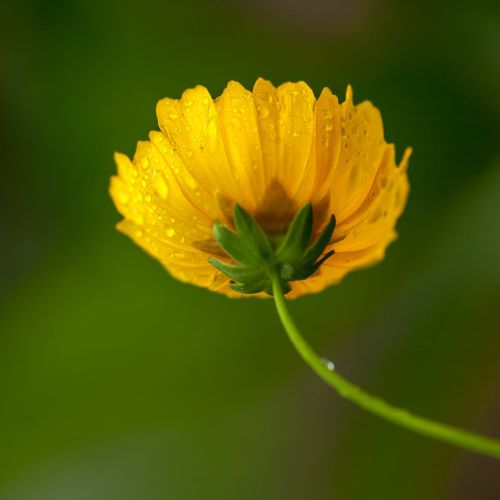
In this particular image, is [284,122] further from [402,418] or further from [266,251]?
[402,418]

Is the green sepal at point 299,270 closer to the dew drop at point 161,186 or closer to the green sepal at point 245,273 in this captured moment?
the green sepal at point 245,273

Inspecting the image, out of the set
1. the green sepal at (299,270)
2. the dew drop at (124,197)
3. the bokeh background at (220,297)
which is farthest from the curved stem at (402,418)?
the bokeh background at (220,297)

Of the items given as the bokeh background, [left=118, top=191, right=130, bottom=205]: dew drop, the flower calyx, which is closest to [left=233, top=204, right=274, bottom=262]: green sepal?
the flower calyx

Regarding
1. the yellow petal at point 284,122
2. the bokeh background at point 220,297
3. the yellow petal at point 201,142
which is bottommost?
the bokeh background at point 220,297

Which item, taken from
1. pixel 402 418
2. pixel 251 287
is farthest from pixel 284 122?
pixel 402 418

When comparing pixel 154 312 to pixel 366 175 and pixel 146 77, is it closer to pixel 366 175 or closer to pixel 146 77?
pixel 146 77

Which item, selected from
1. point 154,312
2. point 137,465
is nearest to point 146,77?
point 154,312

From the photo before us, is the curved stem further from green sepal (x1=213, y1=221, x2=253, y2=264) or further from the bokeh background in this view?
the bokeh background
